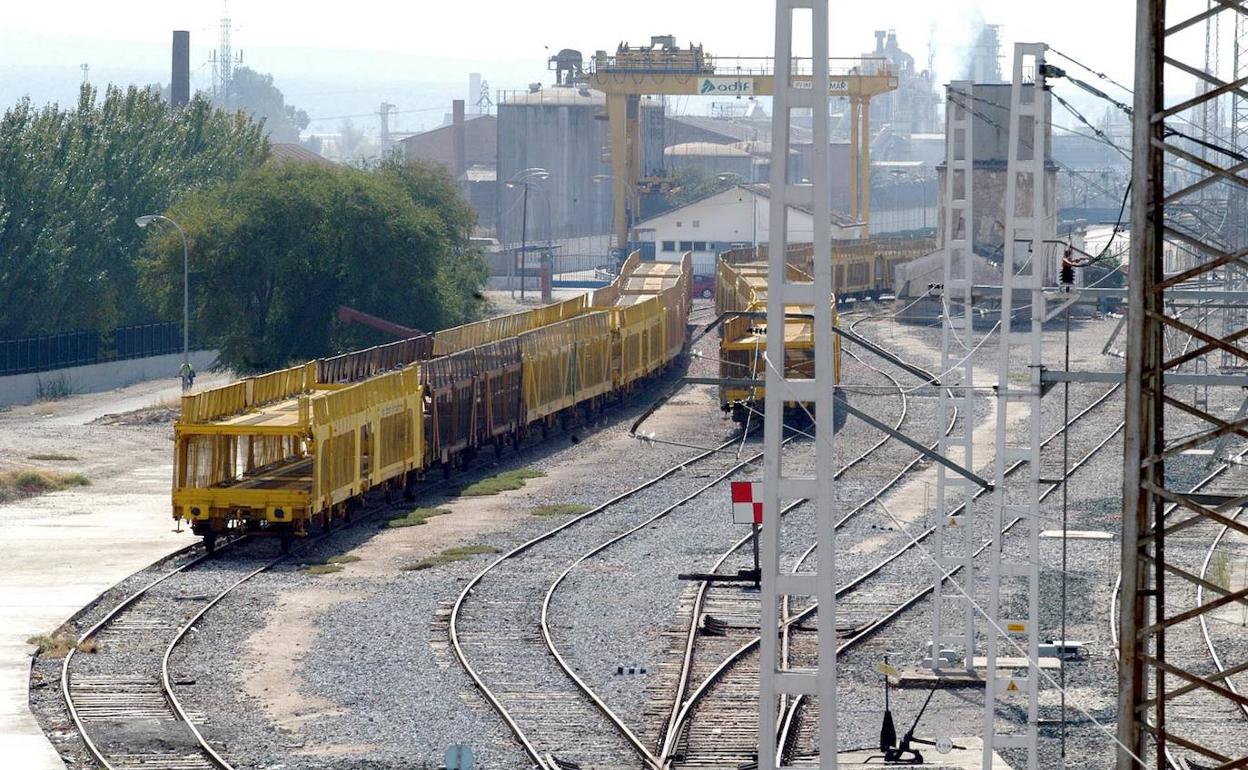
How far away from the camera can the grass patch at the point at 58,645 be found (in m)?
23.6

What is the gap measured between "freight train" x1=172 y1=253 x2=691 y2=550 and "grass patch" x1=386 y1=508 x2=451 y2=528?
81cm

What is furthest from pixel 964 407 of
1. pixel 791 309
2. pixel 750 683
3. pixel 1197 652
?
pixel 791 309

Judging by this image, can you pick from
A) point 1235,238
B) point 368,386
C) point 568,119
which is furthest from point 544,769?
point 568,119

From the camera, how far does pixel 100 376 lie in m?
70.6

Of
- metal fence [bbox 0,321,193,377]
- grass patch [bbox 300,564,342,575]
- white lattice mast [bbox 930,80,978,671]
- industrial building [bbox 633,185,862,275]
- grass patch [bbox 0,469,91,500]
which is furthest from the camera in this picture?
industrial building [bbox 633,185,862,275]

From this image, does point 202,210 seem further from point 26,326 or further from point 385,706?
point 385,706

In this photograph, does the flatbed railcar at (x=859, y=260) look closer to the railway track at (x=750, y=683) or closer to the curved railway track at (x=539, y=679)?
the curved railway track at (x=539, y=679)

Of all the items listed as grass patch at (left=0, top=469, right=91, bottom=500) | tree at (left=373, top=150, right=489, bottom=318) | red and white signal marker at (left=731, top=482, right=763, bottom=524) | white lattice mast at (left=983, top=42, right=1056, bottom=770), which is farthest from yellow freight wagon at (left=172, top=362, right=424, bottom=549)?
tree at (left=373, top=150, right=489, bottom=318)

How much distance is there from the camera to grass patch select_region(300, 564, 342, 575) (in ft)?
95.8

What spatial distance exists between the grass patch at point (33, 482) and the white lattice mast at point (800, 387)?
2987cm

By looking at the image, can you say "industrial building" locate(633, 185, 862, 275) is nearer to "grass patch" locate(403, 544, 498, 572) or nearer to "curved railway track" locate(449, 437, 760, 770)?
"grass patch" locate(403, 544, 498, 572)

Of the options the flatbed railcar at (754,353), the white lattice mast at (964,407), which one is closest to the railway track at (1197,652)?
the white lattice mast at (964,407)

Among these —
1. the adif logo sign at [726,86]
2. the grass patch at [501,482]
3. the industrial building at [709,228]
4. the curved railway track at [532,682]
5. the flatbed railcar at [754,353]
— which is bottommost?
the curved railway track at [532,682]

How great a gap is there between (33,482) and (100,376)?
3138 cm
